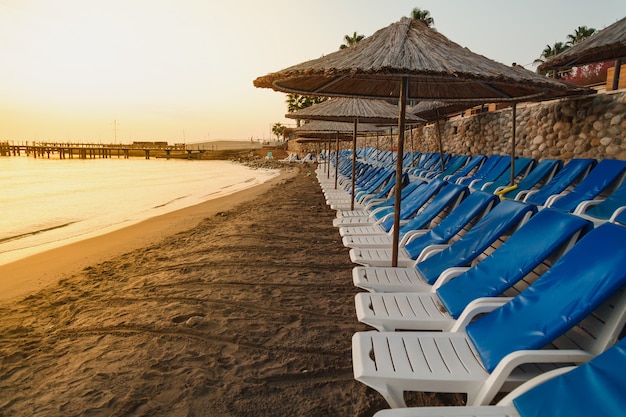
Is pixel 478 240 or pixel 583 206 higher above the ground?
pixel 583 206

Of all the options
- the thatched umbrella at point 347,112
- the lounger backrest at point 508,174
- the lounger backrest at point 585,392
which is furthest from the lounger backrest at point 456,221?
the lounger backrest at point 508,174

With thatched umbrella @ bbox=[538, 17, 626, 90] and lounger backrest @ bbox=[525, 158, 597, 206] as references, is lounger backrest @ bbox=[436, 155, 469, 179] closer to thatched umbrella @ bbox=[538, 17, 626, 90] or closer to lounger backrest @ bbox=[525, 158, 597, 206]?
thatched umbrella @ bbox=[538, 17, 626, 90]

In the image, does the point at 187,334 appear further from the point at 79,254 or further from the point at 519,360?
the point at 79,254

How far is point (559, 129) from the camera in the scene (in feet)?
23.9

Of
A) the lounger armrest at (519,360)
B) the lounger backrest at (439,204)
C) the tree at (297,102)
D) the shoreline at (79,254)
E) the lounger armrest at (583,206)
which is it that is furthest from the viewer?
the tree at (297,102)

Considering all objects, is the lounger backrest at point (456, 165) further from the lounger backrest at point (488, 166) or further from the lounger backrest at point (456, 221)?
the lounger backrest at point (456, 221)

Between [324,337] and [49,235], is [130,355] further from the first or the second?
[49,235]

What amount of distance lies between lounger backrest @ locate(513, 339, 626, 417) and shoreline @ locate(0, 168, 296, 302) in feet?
15.3

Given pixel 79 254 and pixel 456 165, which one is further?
pixel 456 165

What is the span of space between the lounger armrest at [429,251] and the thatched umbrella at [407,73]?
22cm

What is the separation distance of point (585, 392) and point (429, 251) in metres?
1.98

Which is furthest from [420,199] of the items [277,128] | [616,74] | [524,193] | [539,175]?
[277,128]

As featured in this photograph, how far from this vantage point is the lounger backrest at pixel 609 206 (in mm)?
3852

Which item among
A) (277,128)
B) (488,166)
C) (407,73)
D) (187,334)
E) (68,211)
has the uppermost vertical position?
(277,128)
